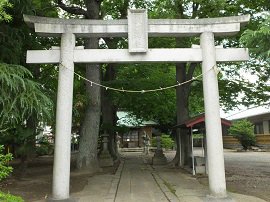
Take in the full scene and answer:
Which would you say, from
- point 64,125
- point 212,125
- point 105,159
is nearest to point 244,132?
point 105,159

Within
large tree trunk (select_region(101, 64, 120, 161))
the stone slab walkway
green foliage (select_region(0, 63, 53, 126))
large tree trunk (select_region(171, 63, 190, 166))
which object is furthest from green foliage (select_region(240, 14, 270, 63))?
Answer: large tree trunk (select_region(101, 64, 120, 161))

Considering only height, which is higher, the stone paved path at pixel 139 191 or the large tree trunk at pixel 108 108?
the large tree trunk at pixel 108 108

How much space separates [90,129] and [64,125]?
5.23 m

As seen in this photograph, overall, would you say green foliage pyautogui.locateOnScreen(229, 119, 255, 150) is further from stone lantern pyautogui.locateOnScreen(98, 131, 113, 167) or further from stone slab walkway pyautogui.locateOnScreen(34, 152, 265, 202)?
stone slab walkway pyautogui.locateOnScreen(34, 152, 265, 202)

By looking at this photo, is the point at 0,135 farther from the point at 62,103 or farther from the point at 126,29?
the point at 126,29

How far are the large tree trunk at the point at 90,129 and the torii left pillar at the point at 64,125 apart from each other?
4.97m

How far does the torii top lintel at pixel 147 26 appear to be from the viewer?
691cm

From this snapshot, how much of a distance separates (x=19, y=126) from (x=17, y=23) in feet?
13.2

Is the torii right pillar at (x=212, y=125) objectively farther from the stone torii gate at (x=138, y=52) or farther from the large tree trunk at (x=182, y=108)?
the large tree trunk at (x=182, y=108)

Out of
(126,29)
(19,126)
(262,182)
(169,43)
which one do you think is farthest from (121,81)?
(262,182)

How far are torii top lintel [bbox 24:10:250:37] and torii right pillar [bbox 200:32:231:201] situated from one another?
1.03 ft

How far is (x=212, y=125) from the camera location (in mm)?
6723

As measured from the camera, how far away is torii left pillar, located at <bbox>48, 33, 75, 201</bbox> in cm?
641

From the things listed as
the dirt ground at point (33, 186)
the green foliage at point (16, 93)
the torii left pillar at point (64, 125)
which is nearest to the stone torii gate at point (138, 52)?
the torii left pillar at point (64, 125)
